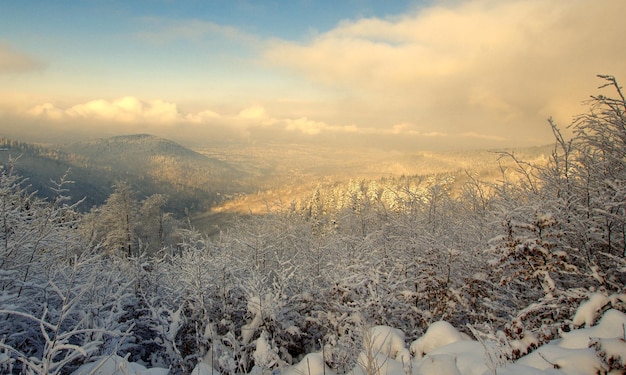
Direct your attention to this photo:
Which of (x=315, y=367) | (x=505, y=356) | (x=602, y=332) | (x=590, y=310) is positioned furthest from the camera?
(x=315, y=367)

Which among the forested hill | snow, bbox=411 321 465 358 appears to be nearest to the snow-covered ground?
snow, bbox=411 321 465 358

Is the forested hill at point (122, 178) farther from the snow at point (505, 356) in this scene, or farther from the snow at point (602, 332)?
the snow at point (602, 332)

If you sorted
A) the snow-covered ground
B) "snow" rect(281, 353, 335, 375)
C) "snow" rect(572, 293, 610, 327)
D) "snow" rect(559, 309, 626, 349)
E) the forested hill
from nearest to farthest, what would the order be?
1. the snow-covered ground
2. "snow" rect(559, 309, 626, 349)
3. "snow" rect(572, 293, 610, 327)
4. "snow" rect(281, 353, 335, 375)
5. the forested hill

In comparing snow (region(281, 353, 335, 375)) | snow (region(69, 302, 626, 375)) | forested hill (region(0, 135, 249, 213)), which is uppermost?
snow (region(69, 302, 626, 375))

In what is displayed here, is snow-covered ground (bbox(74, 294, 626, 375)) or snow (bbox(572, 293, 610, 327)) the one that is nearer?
snow-covered ground (bbox(74, 294, 626, 375))

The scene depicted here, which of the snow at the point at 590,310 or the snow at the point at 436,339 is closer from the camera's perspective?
the snow at the point at 590,310

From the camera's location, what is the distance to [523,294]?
16.5ft

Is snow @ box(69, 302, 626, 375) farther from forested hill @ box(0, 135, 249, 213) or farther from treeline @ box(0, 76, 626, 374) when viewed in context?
forested hill @ box(0, 135, 249, 213)

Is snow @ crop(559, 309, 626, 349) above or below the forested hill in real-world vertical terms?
above

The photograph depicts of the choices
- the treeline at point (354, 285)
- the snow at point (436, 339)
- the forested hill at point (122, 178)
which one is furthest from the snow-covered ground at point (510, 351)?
the forested hill at point (122, 178)

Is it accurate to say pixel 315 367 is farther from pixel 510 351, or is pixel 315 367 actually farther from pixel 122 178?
pixel 122 178

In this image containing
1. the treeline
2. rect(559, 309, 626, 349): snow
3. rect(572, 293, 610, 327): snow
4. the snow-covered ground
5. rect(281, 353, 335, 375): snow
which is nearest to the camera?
the snow-covered ground

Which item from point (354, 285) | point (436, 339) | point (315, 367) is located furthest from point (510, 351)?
point (354, 285)

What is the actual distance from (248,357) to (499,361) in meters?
4.24
